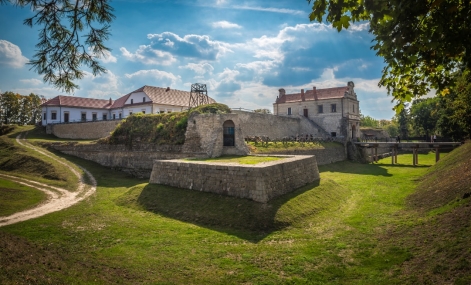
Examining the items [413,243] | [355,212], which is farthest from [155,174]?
[413,243]

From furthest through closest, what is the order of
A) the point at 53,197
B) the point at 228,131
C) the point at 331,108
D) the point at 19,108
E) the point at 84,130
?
the point at 19,108, the point at 331,108, the point at 84,130, the point at 228,131, the point at 53,197

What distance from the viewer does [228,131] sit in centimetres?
2055

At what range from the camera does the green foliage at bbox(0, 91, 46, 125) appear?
45.4 meters

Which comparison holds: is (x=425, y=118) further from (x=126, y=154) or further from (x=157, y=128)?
(x=126, y=154)

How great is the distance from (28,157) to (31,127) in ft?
60.6

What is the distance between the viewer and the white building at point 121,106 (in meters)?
38.0

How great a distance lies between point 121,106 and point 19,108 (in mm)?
20065

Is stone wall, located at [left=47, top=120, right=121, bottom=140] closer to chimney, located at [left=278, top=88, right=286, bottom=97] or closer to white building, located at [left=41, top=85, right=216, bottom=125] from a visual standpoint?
white building, located at [left=41, top=85, right=216, bottom=125]

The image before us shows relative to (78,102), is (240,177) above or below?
below

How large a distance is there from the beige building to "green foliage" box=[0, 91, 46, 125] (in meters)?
42.2

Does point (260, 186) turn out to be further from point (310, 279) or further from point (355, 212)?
point (310, 279)

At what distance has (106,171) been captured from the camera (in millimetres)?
23188

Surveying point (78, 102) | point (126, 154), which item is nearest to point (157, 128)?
point (126, 154)

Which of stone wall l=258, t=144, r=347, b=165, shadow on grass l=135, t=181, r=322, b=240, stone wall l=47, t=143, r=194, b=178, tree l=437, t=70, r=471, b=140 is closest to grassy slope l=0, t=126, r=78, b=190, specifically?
stone wall l=47, t=143, r=194, b=178
